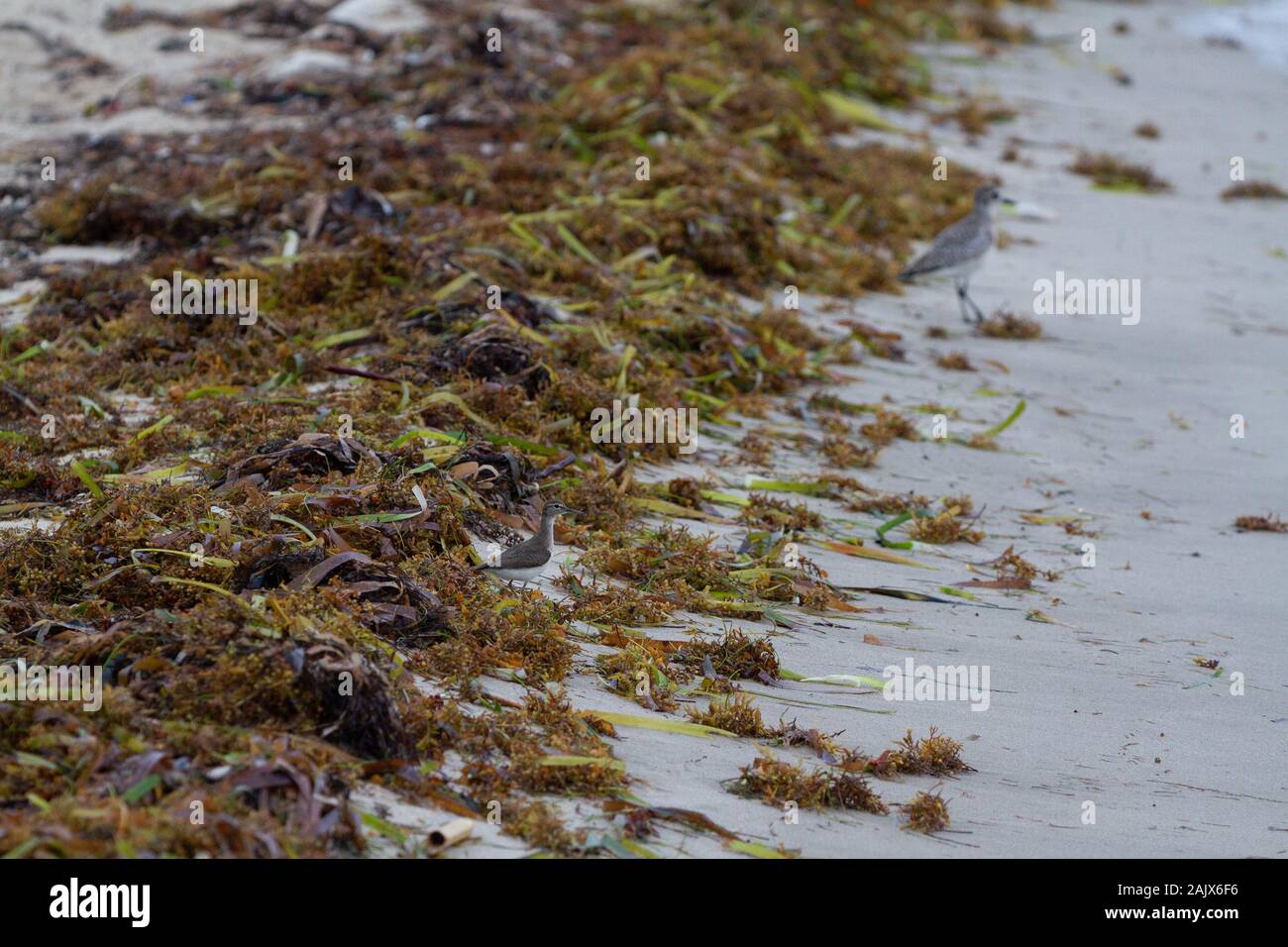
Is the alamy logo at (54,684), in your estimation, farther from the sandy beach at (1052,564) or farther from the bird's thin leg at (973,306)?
the bird's thin leg at (973,306)

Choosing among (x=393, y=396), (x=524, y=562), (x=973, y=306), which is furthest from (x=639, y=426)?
(x=973, y=306)

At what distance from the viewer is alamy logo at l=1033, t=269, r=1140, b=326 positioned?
10477mm

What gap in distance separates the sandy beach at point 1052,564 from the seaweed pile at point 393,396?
19cm

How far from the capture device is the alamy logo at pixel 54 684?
155 inches

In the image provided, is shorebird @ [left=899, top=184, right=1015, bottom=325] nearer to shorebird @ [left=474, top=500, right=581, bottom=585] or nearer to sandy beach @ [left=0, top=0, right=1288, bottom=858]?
sandy beach @ [left=0, top=0, right=1288, bottom=858]

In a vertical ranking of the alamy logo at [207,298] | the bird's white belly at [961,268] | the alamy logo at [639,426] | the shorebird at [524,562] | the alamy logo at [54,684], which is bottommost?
the alamy logo at [54,684]

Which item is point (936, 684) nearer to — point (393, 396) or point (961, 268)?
point (393, 396)

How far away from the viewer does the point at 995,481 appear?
749 cm

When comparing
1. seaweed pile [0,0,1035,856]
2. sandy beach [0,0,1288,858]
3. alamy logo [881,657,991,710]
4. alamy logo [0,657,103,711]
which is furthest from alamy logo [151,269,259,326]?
alamy logo [881,657,991,710]

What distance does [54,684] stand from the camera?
4.00 meters
